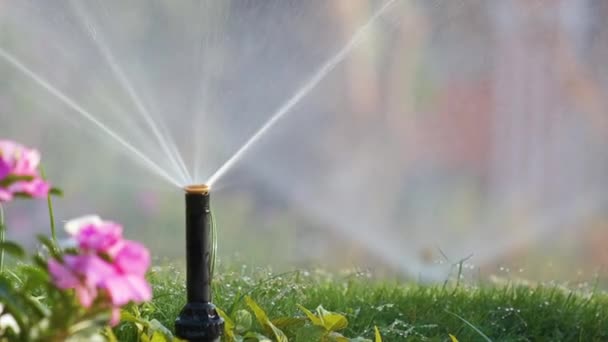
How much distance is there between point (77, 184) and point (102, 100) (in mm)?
747

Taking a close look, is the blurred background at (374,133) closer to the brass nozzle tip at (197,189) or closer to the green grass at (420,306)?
the green grass at (420,306)

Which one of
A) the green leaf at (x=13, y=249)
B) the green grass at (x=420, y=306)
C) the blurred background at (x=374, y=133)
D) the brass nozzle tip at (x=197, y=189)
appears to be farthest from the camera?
A: the blurred background at (x=374, y=133)

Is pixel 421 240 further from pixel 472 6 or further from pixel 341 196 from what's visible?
pixel 472 6

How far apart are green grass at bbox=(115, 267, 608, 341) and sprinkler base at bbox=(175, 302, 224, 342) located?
39 centimetres

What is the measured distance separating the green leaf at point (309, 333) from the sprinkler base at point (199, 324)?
225mm

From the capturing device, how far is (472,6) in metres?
6.94

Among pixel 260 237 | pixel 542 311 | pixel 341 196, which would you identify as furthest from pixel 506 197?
pixel 542 311

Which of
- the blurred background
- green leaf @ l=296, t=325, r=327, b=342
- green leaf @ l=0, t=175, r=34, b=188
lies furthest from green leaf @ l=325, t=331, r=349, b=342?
the blurred background

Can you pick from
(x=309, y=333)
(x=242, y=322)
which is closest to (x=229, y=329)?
(x=242, y=322)

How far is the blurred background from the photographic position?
20.2 feet

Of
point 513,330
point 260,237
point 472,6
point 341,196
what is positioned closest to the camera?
point 513,330

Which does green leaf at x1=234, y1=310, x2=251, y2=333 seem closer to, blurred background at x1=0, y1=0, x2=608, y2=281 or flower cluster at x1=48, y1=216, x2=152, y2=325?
flower cluster at x1=48, y1=216, x2=152, y2=325

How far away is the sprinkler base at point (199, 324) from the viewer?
1828mm

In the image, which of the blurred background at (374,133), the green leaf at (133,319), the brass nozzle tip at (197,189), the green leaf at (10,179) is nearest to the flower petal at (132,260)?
the green leaf at (10,179)
